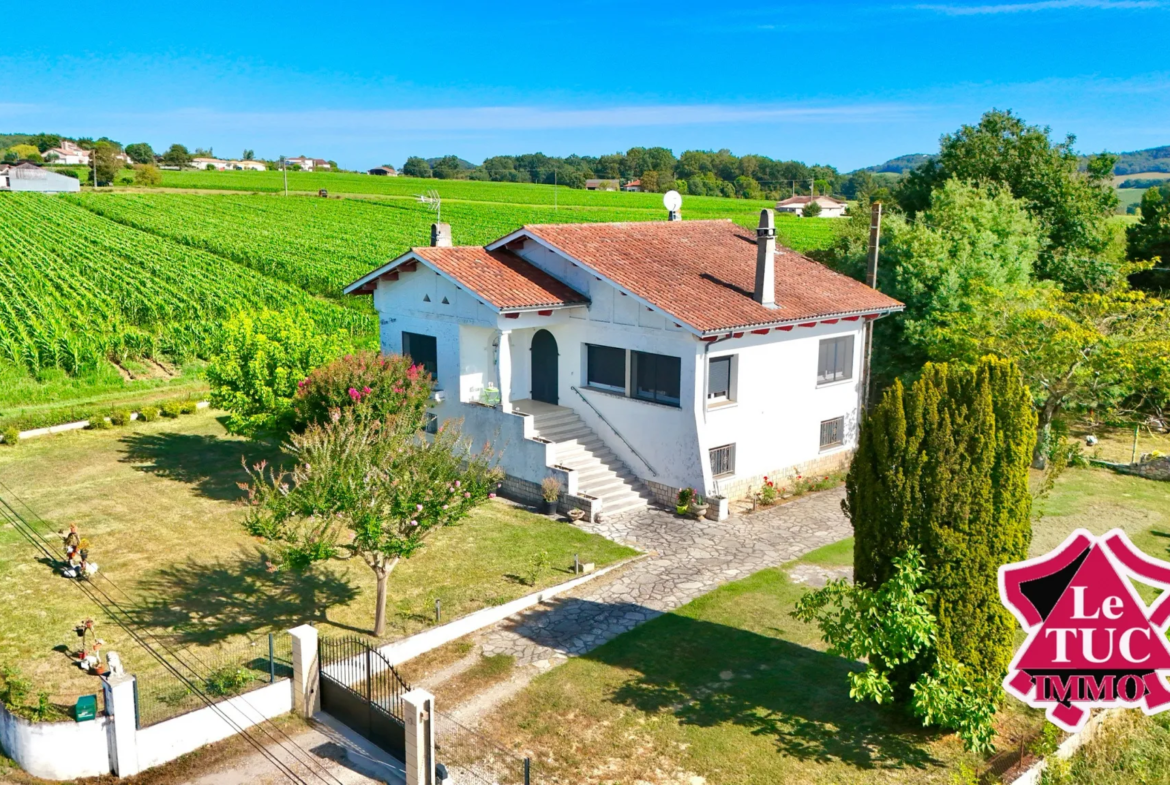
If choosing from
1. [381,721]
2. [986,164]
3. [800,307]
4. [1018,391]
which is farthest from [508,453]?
[986,164]

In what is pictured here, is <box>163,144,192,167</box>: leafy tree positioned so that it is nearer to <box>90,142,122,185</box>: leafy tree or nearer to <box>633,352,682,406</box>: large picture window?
<box>90,142,122,185</box>: leafy tree

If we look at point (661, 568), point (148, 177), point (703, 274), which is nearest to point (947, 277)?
point (703, 274)

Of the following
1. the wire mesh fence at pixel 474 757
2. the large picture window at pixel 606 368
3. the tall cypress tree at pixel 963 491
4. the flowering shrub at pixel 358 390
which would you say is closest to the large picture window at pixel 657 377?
the large picture window at pixel 606 368

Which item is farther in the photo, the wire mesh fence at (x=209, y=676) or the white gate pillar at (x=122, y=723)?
the wire mesh fence at (x=209, y=676)

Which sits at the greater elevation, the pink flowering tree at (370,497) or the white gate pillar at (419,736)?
the pink flowering tree at (370,497)

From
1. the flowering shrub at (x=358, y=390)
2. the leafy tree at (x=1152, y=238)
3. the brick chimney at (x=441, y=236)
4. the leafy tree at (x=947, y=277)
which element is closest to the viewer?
the flowering shrub at (x=358, y=390)

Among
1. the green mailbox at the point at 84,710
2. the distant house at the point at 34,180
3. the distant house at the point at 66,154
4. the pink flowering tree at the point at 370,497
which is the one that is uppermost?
the distant house at the point at 66,154

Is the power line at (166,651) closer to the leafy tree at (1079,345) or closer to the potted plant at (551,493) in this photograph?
the potted plant at (551,493)
